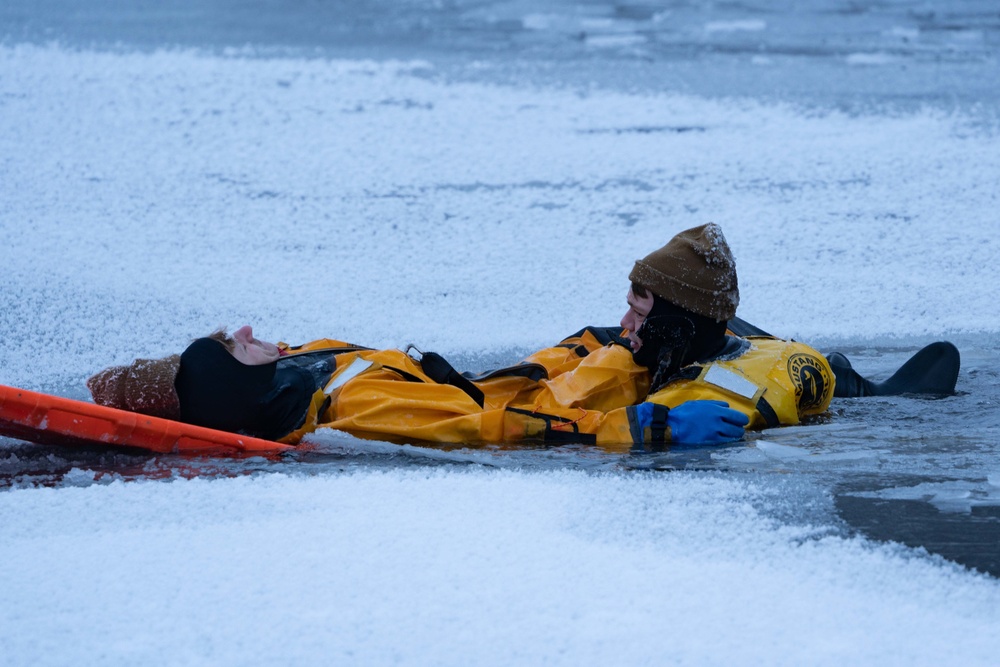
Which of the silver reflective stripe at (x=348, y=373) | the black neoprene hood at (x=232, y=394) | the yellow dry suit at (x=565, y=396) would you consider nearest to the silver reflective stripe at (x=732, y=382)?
the yellow dry suit at (x=565, y=396)

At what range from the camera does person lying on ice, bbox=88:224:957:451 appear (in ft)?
9.40

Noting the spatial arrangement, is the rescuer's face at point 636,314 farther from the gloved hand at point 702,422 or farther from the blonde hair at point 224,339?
the blonde hair at point 224,339

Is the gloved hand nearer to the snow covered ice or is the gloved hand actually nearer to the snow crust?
the snow covered ice

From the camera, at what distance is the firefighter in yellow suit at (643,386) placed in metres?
2.91

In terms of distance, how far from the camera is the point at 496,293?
4.91 m

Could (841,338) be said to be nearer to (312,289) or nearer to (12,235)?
(312,289)

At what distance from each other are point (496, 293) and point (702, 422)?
2164mm

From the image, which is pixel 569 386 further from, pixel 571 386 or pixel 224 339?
pixel 224 339

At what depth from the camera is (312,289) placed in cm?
487

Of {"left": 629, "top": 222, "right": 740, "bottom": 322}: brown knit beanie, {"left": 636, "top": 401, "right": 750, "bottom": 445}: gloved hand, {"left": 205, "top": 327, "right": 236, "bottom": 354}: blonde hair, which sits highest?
{"left": 629, "top": 222, "right": 740, "bottom": 322}: brown knit beanie

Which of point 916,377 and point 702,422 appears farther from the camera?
point 916,377

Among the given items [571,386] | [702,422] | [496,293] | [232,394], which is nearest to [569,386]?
[571,386]

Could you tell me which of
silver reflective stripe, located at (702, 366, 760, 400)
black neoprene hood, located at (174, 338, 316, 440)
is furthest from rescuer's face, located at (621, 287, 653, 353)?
black neoprene hood, located at (174, 338, 316, 440)

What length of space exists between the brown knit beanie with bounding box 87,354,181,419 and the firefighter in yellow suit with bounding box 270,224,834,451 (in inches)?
13.5
